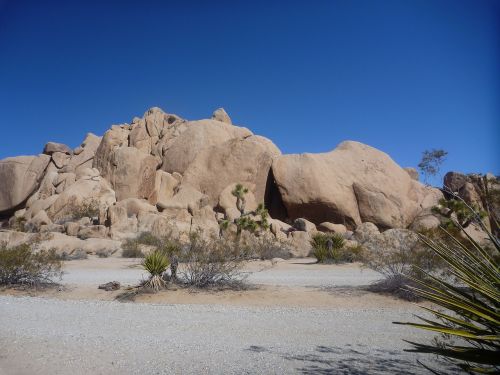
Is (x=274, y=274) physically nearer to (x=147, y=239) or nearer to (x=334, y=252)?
(x=334, y=252)

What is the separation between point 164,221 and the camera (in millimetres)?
34500

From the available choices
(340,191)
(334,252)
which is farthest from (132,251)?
(340,191)

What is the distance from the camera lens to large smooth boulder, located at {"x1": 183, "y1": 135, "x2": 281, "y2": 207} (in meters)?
43.3

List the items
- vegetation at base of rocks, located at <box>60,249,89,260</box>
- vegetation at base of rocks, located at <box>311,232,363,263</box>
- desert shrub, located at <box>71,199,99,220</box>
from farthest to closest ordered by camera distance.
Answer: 1. desert shrub, located at <box>71,199,99,220</box>
2. vegetation at base of rocks, located at <box>60,249,89,260</box>
3. vegetation at base of rocks, located at <box>311,232,363,263</box>

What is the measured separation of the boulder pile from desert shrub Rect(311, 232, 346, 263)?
893 centimetres

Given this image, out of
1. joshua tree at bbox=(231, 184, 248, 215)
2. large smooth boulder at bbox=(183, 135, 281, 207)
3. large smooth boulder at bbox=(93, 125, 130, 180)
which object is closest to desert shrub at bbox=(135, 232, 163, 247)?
joshua tree at bbox=(231, 184, 248, 215)

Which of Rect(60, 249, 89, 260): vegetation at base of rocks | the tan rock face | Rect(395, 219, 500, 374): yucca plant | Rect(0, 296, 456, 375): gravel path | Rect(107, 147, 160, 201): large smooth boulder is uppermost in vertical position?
the tan rock face

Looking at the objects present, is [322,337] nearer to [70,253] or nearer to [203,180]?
[70,253]

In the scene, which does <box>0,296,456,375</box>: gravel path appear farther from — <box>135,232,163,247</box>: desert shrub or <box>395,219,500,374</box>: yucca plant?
<box>135,232,163,247</box>: desert shrub

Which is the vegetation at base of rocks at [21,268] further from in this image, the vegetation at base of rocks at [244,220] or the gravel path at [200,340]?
the vegetation at base of rocks at [244,220]

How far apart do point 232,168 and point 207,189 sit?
3.51 meters

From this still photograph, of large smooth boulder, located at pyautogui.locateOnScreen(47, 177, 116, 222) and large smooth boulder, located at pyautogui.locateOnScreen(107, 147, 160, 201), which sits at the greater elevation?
large smooth boulder, located at pyautogui.locateOnScreen(107, 147, 160, 201)

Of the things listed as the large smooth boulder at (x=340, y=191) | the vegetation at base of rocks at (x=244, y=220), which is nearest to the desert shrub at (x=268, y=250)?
the vegetation at base of rocks at (x=244, y=220)

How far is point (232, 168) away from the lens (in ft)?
144
